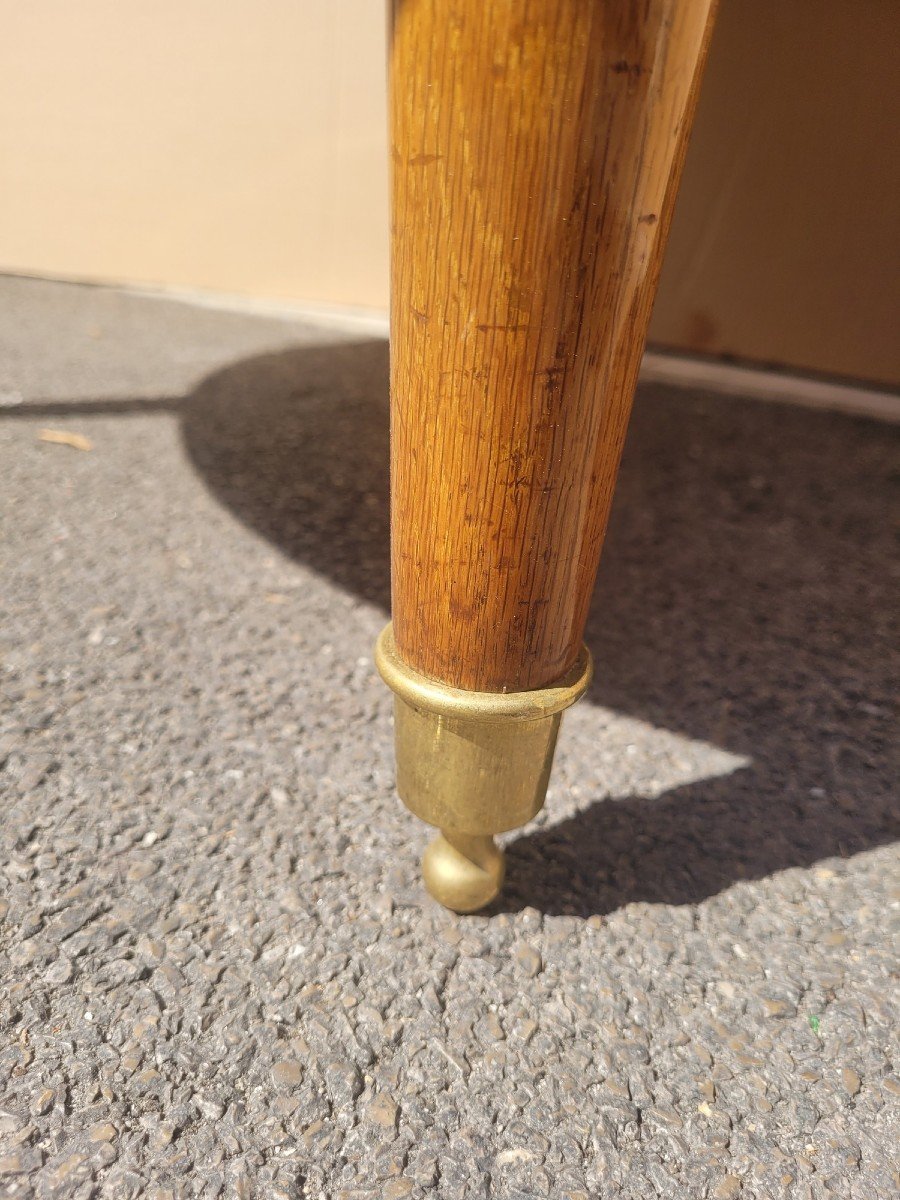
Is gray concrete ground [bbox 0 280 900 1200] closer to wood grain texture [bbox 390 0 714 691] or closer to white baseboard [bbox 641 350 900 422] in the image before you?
wood grain texture [bbox 390 0 714 691]

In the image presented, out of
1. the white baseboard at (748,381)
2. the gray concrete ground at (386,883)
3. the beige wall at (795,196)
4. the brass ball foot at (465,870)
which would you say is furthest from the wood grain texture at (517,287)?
the beige wall at (795,196)

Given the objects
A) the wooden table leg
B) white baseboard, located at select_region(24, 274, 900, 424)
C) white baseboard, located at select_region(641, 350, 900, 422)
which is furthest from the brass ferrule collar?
white baseboard, located at select_region(641, 350, 900, 422)

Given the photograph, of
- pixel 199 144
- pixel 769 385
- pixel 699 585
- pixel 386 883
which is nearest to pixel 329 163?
pixel 199 144

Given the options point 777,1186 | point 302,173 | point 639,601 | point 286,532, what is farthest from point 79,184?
point 777,1186

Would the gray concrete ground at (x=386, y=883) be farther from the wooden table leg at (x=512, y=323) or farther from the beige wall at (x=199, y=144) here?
the beige wall at (x=199, y=144)

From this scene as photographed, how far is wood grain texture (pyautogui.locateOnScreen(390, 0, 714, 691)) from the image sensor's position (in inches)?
19.1

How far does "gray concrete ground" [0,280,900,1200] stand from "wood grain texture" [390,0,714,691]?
359 millimetres

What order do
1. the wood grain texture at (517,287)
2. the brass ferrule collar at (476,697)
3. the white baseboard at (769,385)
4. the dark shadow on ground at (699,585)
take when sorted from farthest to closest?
the white baseboard at (769,385), the dark shadow on ground at (699,585), the brass ferrule collar at (476,697), the wood grain texture at (517,287)

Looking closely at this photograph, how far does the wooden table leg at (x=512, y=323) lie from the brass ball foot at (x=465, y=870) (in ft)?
0.42

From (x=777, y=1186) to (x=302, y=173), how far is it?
2560 millimetres

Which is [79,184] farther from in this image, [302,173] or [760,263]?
[760,263]

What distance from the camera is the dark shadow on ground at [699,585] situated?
1046 millimetres

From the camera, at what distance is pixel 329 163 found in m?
2.51

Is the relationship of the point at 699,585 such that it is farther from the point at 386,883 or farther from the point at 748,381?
the point at 748,381
